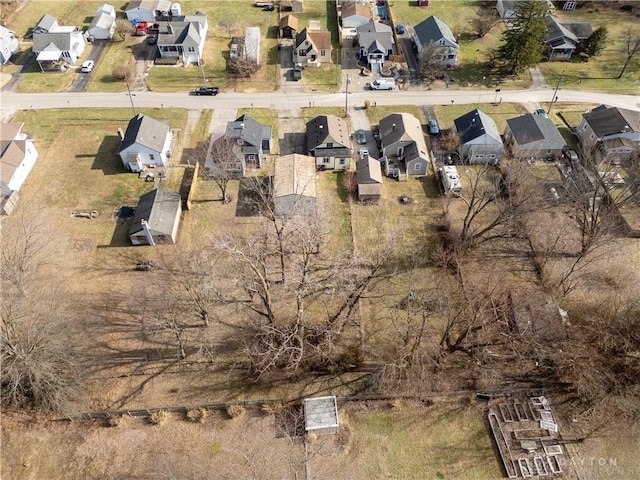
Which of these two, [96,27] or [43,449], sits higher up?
[96,27]

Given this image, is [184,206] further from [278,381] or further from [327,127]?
[278,381]

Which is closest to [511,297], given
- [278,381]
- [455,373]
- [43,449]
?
[455,373]

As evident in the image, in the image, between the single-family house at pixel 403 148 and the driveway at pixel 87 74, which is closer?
the single-family house at pixel 403 148

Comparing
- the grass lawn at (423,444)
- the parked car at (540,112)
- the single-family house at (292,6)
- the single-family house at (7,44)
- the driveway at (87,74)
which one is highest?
the single-family house at (7,44)

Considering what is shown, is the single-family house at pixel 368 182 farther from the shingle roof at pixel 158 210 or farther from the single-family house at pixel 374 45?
the single-family house at pixel 374 45

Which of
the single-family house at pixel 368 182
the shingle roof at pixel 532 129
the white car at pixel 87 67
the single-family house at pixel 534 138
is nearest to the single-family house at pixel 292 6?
the white car at pixel 87 67

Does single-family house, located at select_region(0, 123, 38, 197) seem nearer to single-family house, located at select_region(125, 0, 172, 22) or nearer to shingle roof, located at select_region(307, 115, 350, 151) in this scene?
shingle roof, located at select_region(307, 115, 350, 151)
